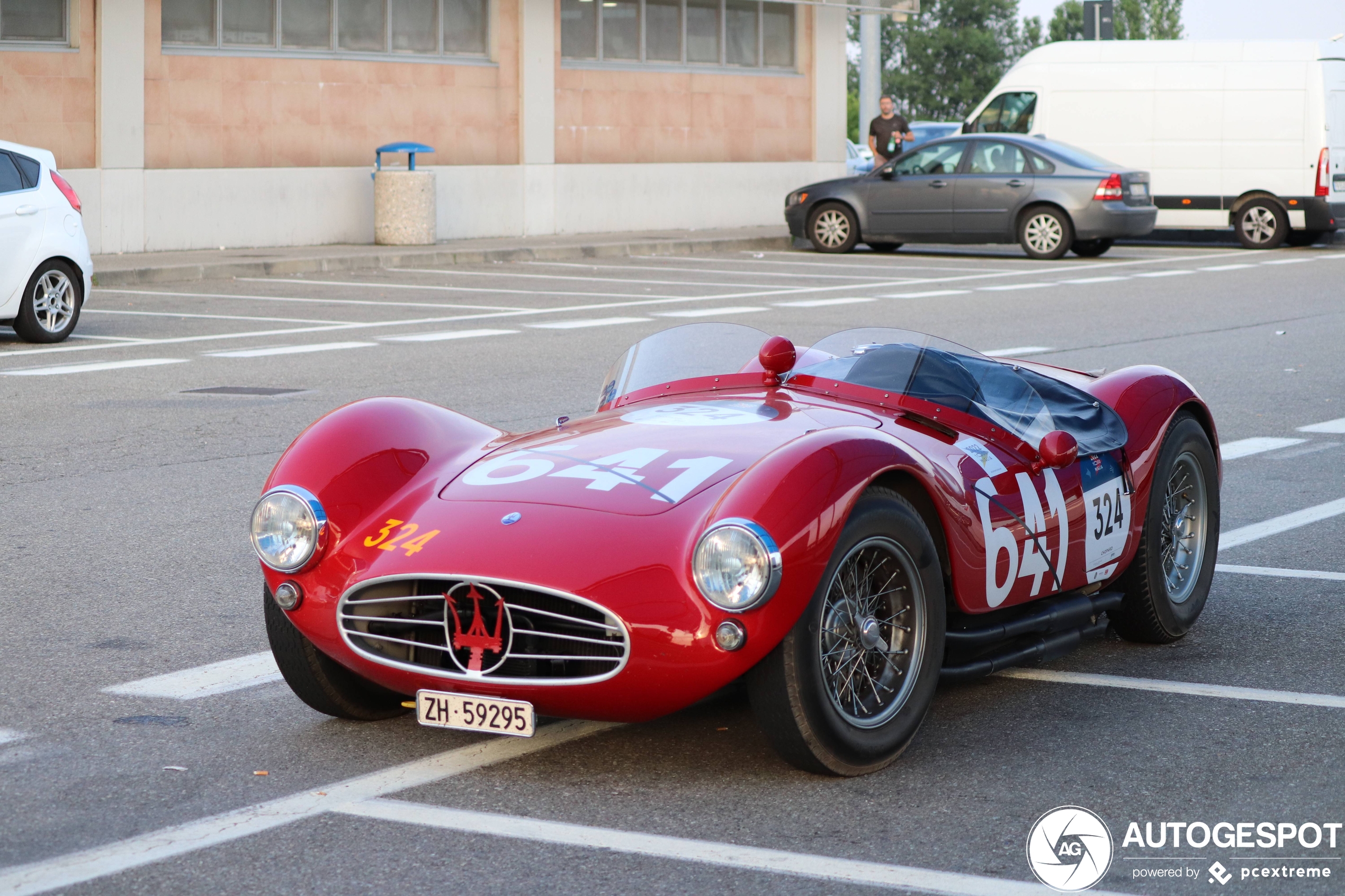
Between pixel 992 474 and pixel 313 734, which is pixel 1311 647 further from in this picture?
pixel 313 734

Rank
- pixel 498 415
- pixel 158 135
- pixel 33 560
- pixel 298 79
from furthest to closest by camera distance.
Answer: pixel 298 79 < pixel 158 135 < pixel 498 415 < pixel 33 560

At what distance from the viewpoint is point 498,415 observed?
10.2 m

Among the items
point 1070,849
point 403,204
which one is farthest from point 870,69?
point 1070,849

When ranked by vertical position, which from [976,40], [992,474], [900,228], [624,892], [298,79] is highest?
[976,40]

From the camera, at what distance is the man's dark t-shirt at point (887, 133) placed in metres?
28.5

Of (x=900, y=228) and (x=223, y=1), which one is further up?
(x=223, y=1)

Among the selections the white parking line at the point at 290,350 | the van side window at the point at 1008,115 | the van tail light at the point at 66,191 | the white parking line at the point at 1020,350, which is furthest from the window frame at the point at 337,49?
the white parking line at the point at 1020,350

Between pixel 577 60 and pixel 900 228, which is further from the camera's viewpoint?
pixel 577 60

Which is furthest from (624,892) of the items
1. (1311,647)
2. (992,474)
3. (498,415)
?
(498,415)

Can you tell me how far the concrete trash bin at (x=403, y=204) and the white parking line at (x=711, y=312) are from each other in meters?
7.73

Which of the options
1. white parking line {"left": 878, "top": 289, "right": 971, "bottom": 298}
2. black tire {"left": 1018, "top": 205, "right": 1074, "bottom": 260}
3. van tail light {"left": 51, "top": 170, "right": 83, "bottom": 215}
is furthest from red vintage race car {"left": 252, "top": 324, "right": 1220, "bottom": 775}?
black tire {"left": 1018, "top": 205, "right": 1074, "bottom": 260}

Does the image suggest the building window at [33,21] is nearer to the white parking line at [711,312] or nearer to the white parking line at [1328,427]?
the white parking line at [711,312]

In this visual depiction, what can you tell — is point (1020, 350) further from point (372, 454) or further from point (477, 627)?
point (477, 627)

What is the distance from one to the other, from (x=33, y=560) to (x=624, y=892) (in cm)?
383
